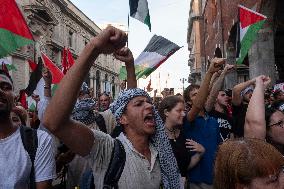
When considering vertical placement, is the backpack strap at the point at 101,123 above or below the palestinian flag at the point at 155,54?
below

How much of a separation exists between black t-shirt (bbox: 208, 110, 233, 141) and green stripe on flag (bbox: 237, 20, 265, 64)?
158 centimetres

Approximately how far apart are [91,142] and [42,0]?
3065 cm

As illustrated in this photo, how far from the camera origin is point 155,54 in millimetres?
6301

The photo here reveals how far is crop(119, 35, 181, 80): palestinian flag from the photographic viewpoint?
6.28m

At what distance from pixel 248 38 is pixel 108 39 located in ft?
15.9

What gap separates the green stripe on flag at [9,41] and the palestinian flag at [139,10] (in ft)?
7.85

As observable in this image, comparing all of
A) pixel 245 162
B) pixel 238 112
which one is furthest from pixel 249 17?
pixel 245 162

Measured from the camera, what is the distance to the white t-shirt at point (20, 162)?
2.48 metres

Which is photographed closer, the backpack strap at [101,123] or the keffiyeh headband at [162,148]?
the keffiyeh headband at [162,148]

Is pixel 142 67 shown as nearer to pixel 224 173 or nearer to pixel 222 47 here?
pixel 224 173

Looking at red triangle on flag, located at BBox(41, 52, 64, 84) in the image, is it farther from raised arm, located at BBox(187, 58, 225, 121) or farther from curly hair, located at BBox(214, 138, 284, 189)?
curly hair, located at BBox(214, 138, 284, 189)

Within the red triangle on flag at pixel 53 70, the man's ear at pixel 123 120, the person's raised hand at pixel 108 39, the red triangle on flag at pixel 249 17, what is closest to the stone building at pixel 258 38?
the red triangle on flag at pixel 249 17

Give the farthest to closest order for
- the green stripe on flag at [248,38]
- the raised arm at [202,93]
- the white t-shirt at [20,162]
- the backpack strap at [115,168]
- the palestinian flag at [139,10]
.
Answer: the palestinian flag at [139,10] < the green stripe on flag at [248,38] < the raised arm at [202,93] < the white t-shirt at [20,162] < the backpack strap at [115,168]

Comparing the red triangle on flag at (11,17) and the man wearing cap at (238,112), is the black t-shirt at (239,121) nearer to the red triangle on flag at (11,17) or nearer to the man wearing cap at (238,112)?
the man wearing cap at (238,112)
